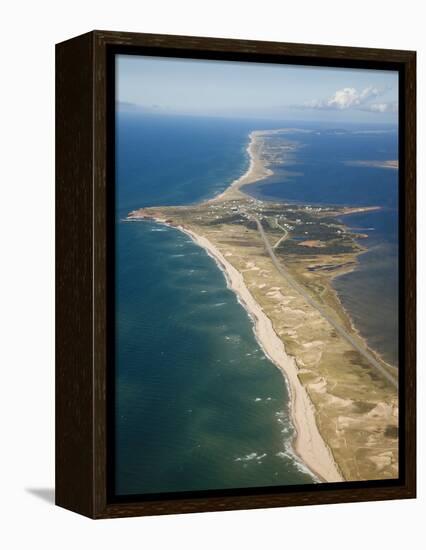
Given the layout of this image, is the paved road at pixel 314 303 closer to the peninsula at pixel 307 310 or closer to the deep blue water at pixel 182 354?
the peninsula at pixel 307 310

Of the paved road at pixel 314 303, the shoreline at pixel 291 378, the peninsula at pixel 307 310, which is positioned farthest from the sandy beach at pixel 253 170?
the shoreline at pixel 291 378

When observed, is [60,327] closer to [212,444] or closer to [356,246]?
[212,444]

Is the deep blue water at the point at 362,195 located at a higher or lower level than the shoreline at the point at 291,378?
higher

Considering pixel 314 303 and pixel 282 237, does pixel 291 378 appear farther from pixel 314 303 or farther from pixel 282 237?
pixel 282 237

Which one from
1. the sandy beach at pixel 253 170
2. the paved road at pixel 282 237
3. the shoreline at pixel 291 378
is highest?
the sandy beach at pixel 253 170

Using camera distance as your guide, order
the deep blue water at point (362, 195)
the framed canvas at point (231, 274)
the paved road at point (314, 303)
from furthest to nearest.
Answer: the deep blue water at point (362, 195), the paved road at point (314, 303), the framed canvas at point (231, 274)

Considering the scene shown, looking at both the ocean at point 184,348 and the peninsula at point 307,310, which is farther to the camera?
the peninsula at point 307,310

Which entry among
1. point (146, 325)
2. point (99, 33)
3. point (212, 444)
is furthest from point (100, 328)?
point (99, 33)
